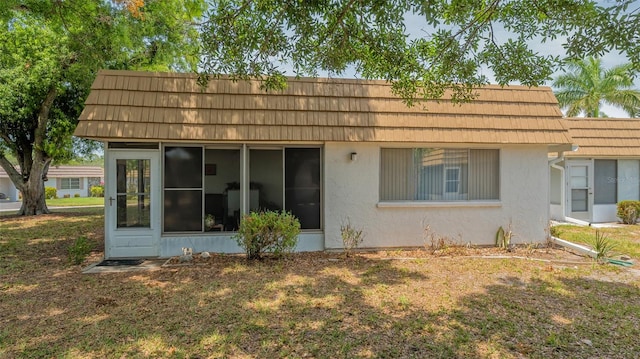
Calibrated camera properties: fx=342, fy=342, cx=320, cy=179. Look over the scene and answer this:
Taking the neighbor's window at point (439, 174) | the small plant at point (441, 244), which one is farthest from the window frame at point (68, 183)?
the small plant at point (441, 244)

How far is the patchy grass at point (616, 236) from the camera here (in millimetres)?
7922

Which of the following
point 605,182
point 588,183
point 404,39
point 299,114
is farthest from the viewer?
point 605,182

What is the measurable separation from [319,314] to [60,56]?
13620 mm

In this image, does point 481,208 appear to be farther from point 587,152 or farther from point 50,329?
point 50,329

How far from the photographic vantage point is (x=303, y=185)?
7668 mm

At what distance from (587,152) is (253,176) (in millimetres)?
11568

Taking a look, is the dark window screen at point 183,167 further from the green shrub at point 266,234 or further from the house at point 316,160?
the green shrub at point 266,234

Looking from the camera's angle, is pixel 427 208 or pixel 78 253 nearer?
pixel 78 253

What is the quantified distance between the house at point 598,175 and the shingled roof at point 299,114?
5102 mm

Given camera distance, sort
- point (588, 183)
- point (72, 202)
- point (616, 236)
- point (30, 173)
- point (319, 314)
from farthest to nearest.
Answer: point (72, 202), point (30, 173), point (588, 183), point (616, 236), point (319, 314)

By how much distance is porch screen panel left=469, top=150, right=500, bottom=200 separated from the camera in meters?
8.16

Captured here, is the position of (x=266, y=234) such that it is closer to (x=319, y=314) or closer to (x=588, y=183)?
(x=319, y=314)

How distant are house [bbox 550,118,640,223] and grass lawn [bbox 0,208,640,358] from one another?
248 inches

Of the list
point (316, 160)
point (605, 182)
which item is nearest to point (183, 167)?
point (316, 160)
